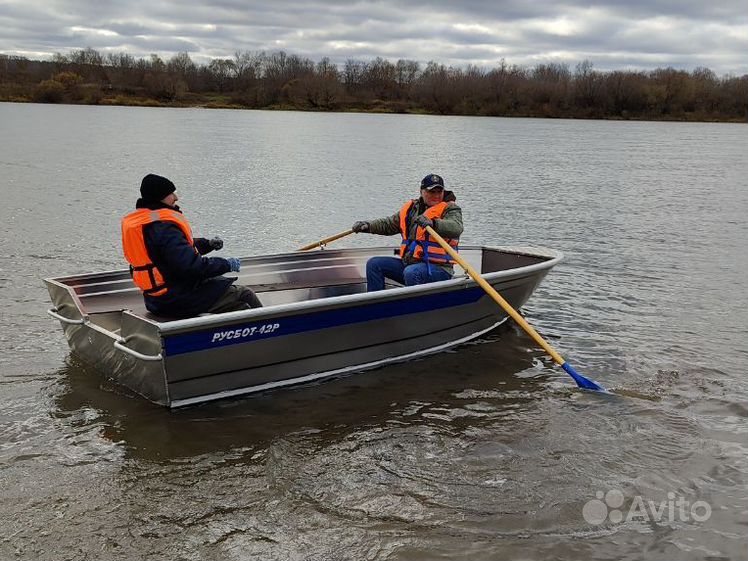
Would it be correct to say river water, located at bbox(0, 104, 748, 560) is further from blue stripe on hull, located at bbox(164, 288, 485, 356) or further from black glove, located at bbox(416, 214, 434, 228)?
black glove, located at bbox(416, 214, 434, 228)

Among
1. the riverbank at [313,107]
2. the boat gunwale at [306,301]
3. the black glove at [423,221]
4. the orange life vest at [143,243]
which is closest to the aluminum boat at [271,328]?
the boat gunwale at [306,301]

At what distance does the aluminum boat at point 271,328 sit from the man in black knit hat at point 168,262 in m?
0.19

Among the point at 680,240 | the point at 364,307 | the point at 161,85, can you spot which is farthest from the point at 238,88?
the point at 364,307

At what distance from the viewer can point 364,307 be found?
574 cm

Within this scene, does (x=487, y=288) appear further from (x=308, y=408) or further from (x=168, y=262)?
(x=168, y=262)

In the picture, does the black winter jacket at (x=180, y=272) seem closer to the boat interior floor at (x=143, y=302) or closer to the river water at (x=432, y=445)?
the boat interior floor at (x=143, y=302)

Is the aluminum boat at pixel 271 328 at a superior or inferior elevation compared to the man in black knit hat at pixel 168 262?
inferior

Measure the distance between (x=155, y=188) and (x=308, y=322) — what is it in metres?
1.48

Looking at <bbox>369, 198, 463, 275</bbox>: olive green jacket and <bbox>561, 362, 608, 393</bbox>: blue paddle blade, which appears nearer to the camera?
<bbox>561, 362, 608, 393</bbox>: blue paddle blade

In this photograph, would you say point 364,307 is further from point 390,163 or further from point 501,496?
point 390,163

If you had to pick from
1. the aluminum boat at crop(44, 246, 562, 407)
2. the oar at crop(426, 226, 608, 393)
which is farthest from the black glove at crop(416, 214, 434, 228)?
the aluminum boat at crop(44, 246, 562, 407)

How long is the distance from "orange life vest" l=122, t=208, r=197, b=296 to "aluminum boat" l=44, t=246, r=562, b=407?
0.29m

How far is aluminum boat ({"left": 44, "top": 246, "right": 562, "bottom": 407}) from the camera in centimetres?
503

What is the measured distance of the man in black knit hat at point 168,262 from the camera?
5.05m
